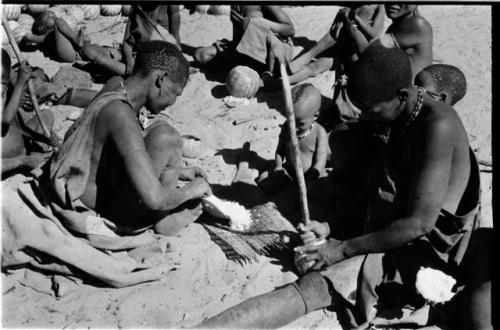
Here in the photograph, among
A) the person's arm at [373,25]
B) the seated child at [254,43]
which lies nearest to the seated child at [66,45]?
the seated child at [254,43]

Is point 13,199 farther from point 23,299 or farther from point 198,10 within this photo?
point 198,10

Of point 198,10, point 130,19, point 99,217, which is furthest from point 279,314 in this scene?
point 198,10

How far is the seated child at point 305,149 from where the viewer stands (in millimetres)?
4352

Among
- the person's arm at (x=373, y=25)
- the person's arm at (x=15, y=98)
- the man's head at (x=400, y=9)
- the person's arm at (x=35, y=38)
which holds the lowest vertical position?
the person's arm at (x=35, y=38)

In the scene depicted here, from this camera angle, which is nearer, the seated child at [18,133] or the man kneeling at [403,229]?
the man kneeling at [403,229]

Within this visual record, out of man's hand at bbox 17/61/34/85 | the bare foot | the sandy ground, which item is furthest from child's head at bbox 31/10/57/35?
the bare foot

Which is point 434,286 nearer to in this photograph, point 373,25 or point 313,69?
point 313,69

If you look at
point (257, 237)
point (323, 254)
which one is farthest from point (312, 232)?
point (257, 237)

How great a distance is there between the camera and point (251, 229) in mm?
4062

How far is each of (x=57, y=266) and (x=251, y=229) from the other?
4.28 ft

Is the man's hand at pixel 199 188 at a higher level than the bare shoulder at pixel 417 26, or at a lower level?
lower

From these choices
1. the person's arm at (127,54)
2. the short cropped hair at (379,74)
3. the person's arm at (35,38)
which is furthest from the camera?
the person's arm at (35,38)

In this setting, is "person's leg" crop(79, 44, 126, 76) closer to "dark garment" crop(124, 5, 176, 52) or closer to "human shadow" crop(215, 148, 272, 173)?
"dark garment" crop(124, 5, 176, 52)

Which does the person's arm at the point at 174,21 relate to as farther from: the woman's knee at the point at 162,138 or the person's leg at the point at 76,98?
the woman's knee at the point at 162,138
